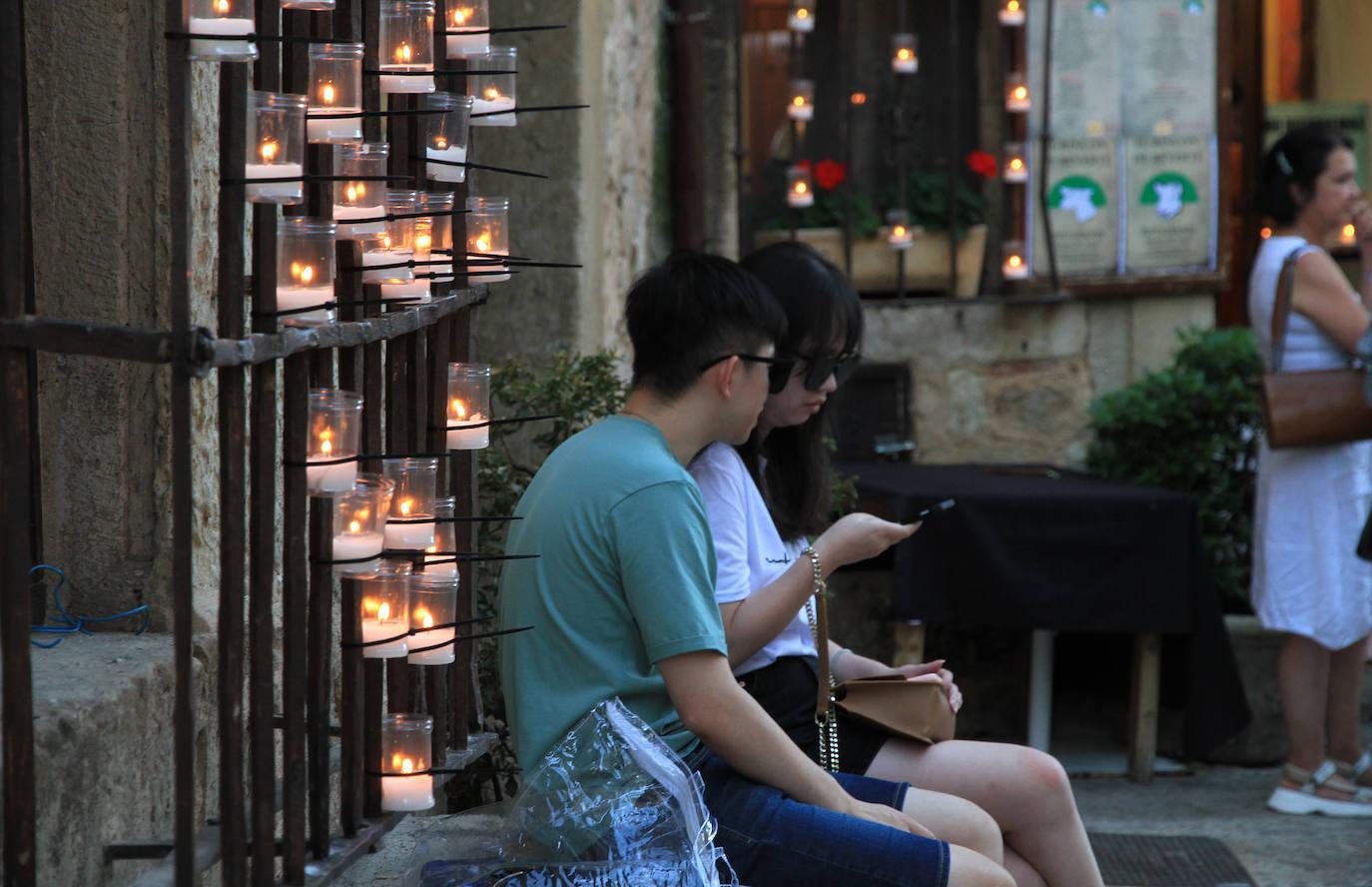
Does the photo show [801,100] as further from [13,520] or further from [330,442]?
[13,520]

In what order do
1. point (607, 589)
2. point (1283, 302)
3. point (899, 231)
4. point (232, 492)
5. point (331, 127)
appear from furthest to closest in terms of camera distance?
point (899, 231), point (1283, 302), point (607, 589), point (331, 127), point (232, 492)

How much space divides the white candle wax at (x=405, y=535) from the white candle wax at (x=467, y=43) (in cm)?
75

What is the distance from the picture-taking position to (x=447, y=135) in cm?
258

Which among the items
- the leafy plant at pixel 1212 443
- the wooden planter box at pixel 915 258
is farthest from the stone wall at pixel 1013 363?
the leafy plant at pixel 1212 443

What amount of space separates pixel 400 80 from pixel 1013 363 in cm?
409

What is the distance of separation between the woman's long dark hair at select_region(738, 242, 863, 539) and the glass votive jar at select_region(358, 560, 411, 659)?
78 cm

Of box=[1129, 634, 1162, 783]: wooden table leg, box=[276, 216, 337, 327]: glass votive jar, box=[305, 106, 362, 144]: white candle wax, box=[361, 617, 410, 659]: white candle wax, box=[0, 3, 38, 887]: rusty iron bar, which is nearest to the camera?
box=[0, 3, 38, 887]: rusty iron bar

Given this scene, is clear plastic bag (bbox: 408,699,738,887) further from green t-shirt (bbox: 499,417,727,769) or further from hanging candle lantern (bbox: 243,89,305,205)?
hanging candle lantern (bbox: 243,89,305,205)

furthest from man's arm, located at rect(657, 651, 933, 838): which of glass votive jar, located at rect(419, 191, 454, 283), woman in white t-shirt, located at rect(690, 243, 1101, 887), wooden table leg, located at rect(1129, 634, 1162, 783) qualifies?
wooden table leg, located at rect(1129, 634, 1162, 783)

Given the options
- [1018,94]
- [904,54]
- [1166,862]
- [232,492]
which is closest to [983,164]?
[1018,94]

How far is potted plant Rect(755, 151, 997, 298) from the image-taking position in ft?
20.2

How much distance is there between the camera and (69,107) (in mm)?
2609

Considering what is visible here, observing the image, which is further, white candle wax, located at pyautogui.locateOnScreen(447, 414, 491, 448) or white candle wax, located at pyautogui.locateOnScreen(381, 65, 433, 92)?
white candle wax, located at pyautogui.locateOnScreen(447, 414, 491, 448)

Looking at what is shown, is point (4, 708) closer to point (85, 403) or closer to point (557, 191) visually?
point (85, 403)
